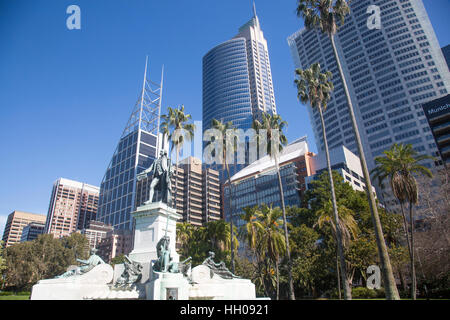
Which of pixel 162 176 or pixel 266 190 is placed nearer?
pixel 162 176

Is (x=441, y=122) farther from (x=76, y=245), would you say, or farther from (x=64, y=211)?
(x=64, y=211)

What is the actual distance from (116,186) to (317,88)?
159494mm

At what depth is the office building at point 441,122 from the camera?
253 ft

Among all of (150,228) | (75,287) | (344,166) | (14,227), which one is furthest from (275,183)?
(14,227)

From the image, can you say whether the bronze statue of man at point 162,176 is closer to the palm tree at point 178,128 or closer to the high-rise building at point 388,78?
the palm tree at point 178,128

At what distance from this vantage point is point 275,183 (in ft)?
349

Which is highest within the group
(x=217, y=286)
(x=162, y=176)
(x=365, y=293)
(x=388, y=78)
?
(x=388, y=78)

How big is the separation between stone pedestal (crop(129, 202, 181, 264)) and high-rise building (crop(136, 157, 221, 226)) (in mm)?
118385

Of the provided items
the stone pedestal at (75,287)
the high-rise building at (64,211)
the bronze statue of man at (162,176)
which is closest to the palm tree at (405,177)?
the bronze statue of man at (162,176)

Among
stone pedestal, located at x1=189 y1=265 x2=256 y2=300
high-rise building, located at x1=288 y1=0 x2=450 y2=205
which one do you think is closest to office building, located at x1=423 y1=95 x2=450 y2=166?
high-rise building, located at x1=288 y1=0 x2=450 y2=205

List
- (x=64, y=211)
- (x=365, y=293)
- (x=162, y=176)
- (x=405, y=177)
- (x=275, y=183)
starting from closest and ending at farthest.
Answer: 1. (x=162, y=176)
2. (x=405, y=177)
3. (x=365, y=293)
4. (x=275, y=183)
5. (x=64, y=211)

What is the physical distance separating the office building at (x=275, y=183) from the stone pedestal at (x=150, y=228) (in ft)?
271

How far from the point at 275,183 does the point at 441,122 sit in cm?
5548

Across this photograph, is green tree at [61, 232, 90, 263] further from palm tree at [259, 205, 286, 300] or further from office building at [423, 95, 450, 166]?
office building at [423, 95, 450, 166]
